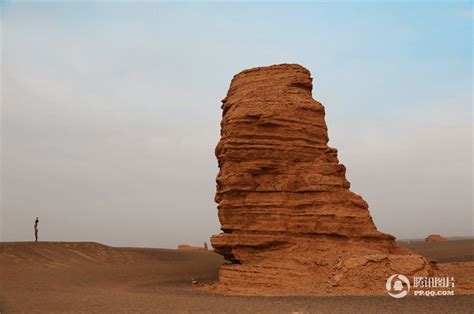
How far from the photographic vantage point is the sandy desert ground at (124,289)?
43.1 ft

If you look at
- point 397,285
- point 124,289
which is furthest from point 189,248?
point 397,285

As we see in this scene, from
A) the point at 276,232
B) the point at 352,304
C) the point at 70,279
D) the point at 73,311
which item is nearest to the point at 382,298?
the point at 352,304

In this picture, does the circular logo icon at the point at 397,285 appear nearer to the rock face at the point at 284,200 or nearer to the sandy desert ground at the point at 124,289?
the rock face at the point at 284,200

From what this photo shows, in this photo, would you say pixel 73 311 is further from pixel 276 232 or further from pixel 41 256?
pixel 41 256

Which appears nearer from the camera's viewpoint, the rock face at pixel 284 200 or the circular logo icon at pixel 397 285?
the circular logo icon at pixel 397 285

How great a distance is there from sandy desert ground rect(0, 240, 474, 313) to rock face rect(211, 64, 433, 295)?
104 inches

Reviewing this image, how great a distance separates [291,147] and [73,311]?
11.9 metres

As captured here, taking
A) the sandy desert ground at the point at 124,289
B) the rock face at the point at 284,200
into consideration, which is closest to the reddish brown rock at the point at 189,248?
the sandy desert ground at the point at 124,289

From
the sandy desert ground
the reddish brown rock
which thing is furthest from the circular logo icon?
the reddish brown rock

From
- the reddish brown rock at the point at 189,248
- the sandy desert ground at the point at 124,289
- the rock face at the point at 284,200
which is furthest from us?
the reddish brown rock at the point at 189,248

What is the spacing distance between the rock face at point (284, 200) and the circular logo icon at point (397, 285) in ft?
2.80

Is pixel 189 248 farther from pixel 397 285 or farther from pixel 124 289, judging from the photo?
pixel 397 285

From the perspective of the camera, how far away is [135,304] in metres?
14.7

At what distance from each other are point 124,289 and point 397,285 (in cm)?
1275
